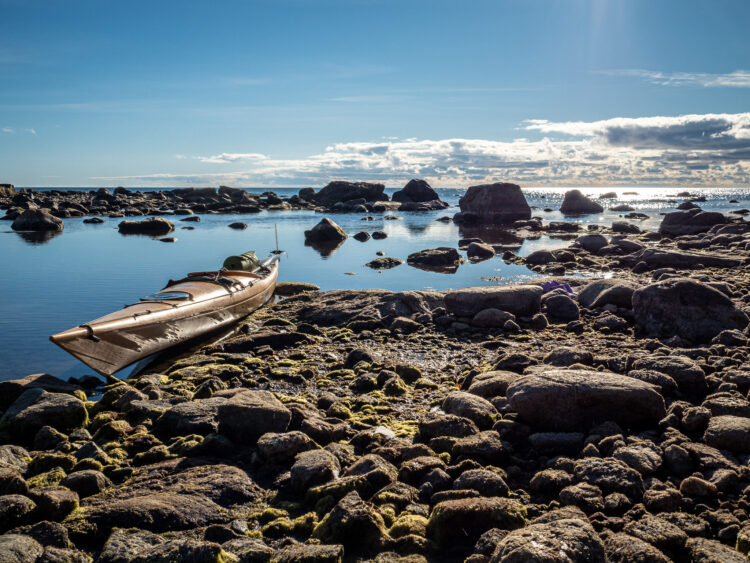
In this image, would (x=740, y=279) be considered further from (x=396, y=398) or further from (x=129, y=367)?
(x=129, y=367)

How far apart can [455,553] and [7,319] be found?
1919 centimetres

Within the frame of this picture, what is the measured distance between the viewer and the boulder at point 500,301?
14.4 meters

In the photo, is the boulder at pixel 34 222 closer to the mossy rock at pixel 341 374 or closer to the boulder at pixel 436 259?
the boulder at pixel 436 259

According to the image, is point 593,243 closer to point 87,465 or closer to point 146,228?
point 87,465

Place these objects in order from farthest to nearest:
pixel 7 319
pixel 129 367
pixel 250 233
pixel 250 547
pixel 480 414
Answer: pixel 250 233
pixel 7 319
pixel 129 367
pixel 480 414
pixel 250 547

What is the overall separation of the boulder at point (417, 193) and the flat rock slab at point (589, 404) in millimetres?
95775

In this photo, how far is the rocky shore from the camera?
4547 millimetres

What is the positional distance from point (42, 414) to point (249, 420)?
366 centimetres

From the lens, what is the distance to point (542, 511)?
16.7 ft

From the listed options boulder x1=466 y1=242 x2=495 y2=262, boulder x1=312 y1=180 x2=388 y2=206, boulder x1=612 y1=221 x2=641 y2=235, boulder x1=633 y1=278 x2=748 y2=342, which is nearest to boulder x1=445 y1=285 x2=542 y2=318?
boulder x1=633 y1=278 x2=748 y2=342

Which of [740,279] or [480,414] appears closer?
[480,414]

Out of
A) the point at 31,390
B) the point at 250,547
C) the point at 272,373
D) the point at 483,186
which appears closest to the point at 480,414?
the point at 250,547

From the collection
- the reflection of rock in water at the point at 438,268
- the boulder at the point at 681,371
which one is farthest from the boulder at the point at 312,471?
the reflection of rock in water at the point at 438,268

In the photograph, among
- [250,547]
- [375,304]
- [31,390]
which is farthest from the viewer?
[375,304]
